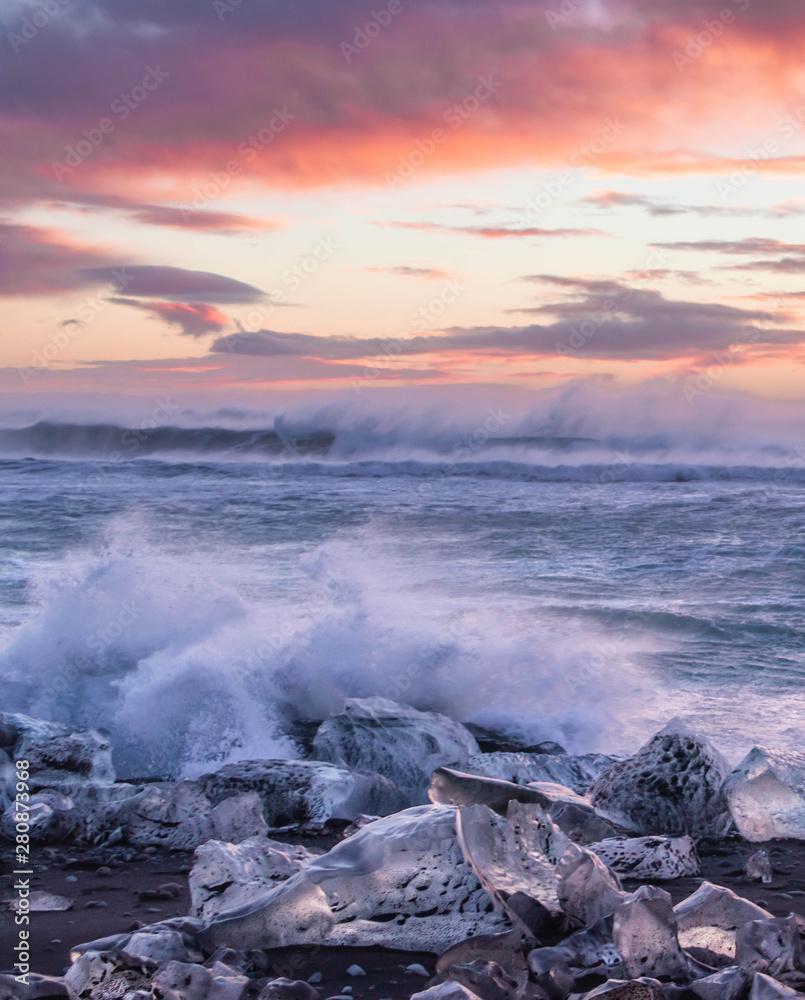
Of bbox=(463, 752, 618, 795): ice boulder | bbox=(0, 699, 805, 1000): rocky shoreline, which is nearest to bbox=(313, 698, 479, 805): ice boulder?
→ bbox=(463, 752, 618, 795): ice boulder

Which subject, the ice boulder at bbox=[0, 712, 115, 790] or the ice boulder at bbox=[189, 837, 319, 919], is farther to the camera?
the ice boulder at bbox=[0, 712, 115, 790]

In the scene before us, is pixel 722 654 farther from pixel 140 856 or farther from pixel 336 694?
pixel 140 856

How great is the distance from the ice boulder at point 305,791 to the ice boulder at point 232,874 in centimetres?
119

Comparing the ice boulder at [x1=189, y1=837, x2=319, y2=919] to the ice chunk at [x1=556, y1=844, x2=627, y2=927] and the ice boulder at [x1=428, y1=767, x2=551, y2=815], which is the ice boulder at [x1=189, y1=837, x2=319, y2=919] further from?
the ice chunk at [x1=556, y1=844, x2=627, y2=927]

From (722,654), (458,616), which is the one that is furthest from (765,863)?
(458,616)

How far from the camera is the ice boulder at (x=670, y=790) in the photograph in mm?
4449

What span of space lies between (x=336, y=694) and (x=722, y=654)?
3553 millimetres

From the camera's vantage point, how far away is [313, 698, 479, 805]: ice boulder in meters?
5.35

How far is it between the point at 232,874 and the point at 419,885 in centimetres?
64

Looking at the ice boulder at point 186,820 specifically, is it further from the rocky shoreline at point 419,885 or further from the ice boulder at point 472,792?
the ice boulder at point 472,792

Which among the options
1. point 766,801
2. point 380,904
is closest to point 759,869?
point 766,801

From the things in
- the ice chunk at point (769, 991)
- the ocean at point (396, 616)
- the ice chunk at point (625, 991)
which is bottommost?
the ocean at point (396, 616)

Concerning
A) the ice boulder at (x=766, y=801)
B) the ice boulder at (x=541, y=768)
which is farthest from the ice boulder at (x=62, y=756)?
the ice boulder at (x=766, y=801)

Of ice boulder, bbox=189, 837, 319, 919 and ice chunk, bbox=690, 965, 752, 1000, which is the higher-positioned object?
ice chunk, bbox=690, 965, 752, 1000
